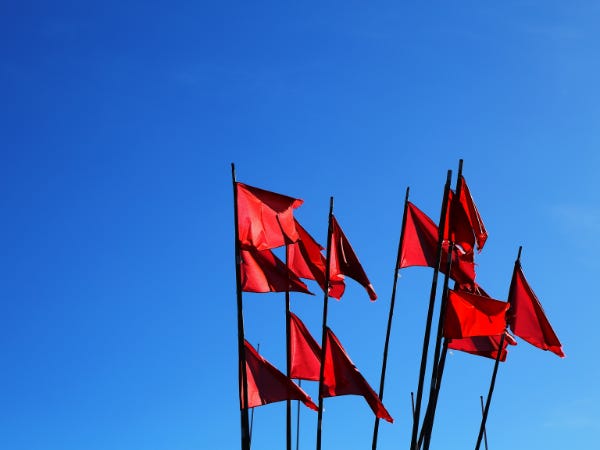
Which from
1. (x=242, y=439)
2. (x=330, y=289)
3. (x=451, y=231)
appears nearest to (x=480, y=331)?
(x=451, y=231)

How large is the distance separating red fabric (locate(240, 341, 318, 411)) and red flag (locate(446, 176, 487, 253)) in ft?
22.9

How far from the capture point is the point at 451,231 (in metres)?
29.9

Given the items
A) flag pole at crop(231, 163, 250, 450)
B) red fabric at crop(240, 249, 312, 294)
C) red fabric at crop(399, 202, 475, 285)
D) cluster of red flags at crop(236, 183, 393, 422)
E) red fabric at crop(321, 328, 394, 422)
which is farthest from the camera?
red fabric at crop(399, 202, 475, 285)

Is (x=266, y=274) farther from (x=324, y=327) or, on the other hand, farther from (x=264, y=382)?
(x=264, y=382)

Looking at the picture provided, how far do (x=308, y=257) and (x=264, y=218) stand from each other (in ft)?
Result: 11.9

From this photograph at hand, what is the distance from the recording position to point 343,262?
101 ft

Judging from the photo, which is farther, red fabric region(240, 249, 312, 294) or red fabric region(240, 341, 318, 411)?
red fabric region(240, 249, 312, 294)

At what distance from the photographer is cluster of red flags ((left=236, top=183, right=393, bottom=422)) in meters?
27.3

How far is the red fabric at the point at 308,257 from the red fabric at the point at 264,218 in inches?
114

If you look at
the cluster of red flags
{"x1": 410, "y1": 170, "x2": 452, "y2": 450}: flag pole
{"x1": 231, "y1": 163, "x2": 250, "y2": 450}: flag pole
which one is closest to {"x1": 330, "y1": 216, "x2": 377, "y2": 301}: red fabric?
the cluster of red flags

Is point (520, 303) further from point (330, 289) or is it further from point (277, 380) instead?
point (277, 380)

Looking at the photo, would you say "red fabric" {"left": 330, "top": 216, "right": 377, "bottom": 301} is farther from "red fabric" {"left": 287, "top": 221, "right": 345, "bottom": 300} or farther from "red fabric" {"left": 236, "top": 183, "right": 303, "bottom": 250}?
"red fabric" {"left": 236, "top": 183, "right": 303, "bottom": 250}

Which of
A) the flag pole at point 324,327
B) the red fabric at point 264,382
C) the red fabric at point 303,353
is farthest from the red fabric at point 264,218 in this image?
the red fabric at point 303,353

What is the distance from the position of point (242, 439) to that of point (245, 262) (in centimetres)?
541
